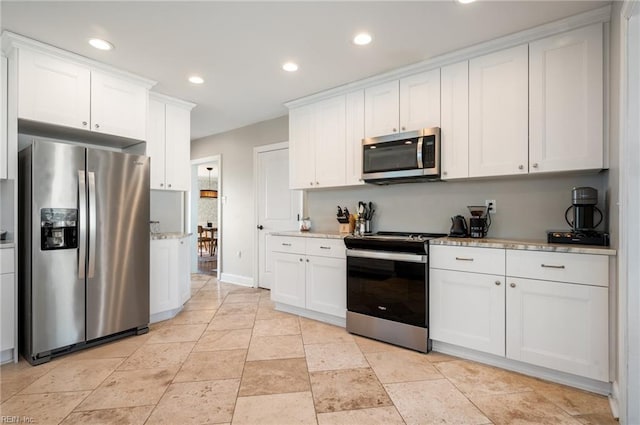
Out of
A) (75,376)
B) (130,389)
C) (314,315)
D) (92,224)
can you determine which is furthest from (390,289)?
(92,224)

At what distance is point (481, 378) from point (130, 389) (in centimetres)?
230

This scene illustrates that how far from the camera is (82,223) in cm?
258

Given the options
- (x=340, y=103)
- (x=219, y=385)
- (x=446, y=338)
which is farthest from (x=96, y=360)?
(x=340, y=103)

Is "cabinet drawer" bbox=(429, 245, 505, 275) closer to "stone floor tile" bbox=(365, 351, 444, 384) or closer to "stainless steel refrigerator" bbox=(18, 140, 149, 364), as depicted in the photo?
"stone floor tile" bbox=(365, 351, 444, 384)

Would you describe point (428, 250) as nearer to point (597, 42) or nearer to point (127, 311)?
point (597, 42)

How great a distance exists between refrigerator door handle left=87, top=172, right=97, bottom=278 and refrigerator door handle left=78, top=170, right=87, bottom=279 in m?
0.03

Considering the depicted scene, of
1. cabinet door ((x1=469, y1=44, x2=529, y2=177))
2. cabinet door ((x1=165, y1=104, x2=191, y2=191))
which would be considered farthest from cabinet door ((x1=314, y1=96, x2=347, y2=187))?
cabinet door ((x1=165, y1=104, x2=191, y2=191))

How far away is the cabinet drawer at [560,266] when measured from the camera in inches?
77.2

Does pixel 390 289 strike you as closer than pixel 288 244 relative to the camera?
Yes

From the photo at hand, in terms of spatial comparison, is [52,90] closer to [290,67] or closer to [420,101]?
[290,67]

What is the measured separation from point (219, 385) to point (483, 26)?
3.06 m

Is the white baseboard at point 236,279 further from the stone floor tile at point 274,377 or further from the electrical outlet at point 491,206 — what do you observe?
the electrical outlet at point 491,206

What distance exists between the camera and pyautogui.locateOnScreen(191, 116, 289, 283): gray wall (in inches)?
193

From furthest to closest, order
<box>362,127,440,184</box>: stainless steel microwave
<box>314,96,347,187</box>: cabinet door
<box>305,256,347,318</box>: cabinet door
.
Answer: <box>314,96,347,187</box>: cabinet door < <box>305,256,347,318</box>: cabinet door < <box>362,127,440,184</box>: stainless steel microwave
